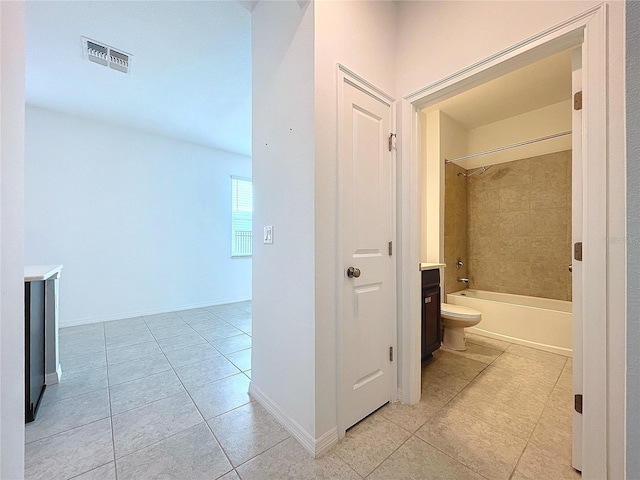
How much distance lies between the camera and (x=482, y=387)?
1903 millimetres

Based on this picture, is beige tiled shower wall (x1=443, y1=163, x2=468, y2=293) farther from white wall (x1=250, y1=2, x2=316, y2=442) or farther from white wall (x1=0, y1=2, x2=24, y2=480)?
white wall (x1=0, y1=2, x2=24, y2=480)

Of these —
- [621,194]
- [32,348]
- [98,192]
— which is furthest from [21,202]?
[98,192]

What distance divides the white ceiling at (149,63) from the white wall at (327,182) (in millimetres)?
932

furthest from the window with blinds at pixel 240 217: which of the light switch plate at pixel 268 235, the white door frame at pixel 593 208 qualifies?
the white door frame at pixel 593 208

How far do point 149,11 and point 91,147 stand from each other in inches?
97.2

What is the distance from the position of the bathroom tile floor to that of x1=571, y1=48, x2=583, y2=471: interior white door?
0.18 metres

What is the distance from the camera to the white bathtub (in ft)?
8.01

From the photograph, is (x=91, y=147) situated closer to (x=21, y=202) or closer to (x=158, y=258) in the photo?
(x=158, y=258)

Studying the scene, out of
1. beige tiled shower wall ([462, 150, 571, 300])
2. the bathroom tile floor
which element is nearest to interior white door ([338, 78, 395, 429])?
the bathroom tile floor

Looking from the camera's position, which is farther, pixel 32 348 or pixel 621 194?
pixel 32 348

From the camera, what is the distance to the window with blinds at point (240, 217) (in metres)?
4.75

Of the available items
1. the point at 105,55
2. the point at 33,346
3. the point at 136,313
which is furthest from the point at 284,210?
the point at 136,313

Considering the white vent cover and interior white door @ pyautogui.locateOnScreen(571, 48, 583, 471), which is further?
the white vent cover

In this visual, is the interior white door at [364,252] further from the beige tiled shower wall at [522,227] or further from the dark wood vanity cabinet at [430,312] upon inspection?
the beige tiled shower wall at [522,227]
